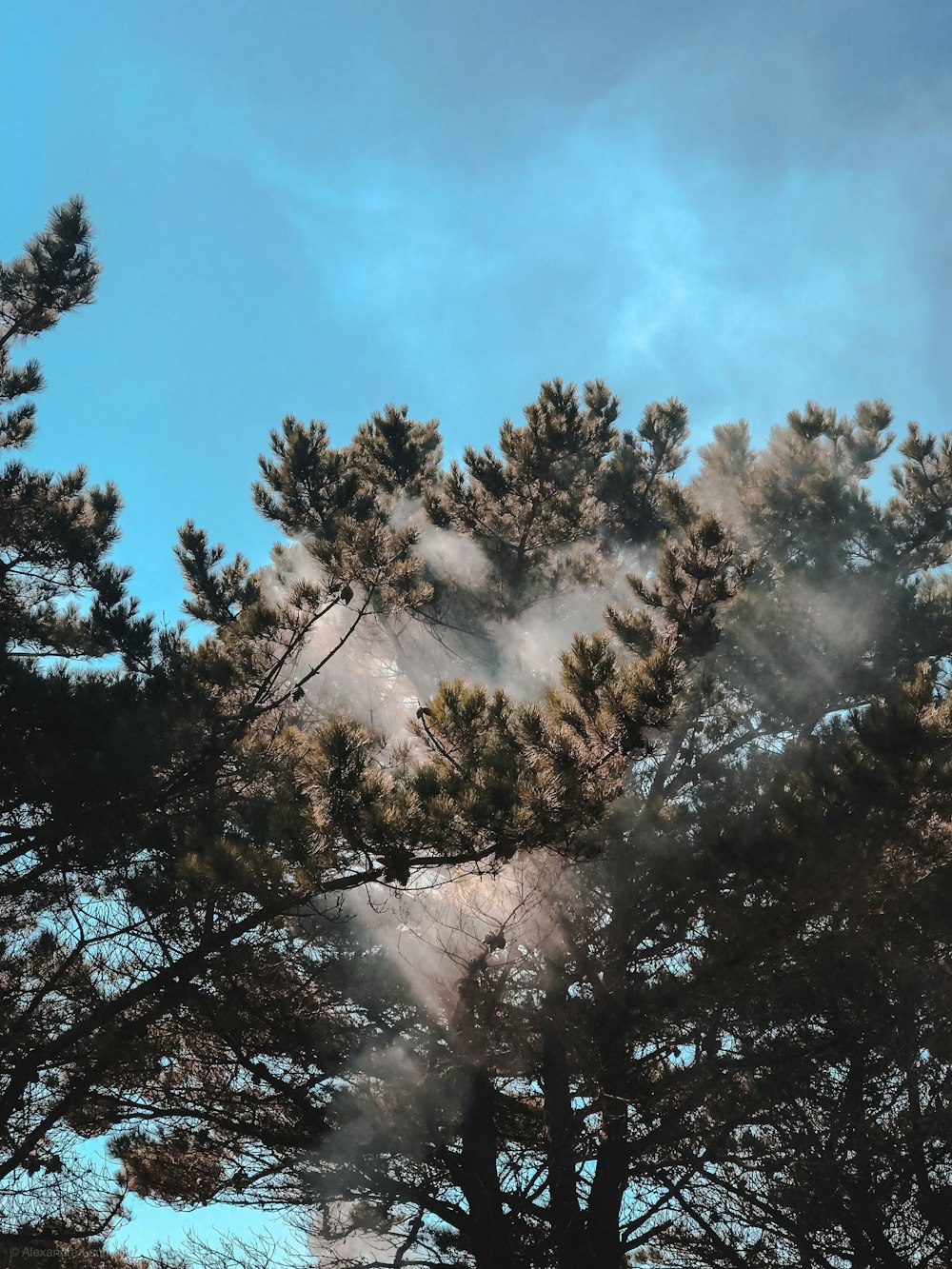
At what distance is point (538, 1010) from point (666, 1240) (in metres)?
1.98

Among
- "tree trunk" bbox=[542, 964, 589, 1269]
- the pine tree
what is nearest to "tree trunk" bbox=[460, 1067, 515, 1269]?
the pine tree

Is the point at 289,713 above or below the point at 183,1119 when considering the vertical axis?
above

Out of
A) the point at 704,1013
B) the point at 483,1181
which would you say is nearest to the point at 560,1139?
the point at 483,1181

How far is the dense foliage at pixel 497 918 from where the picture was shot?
4.03 metres

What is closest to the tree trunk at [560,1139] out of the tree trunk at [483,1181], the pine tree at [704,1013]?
the pine tree at [704,1013]

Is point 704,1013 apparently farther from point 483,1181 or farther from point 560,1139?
point 483,1181

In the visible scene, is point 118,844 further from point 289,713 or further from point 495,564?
point 495,564

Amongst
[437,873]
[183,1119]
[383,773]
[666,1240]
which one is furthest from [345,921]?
[666,1240]

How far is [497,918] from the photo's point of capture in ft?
17.2

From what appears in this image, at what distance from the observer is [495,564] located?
746 cm

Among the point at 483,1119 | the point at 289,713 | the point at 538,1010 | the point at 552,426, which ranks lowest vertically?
the point at 483,1119

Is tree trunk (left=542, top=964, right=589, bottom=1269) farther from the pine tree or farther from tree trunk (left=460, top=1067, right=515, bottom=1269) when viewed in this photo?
tree trunk (left=460, top=1067, right=515, bottom=1269)

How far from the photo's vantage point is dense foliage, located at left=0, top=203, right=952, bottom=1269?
4027 mm

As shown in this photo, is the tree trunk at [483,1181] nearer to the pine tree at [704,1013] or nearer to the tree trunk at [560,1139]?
the pine tree at [704,1013]
